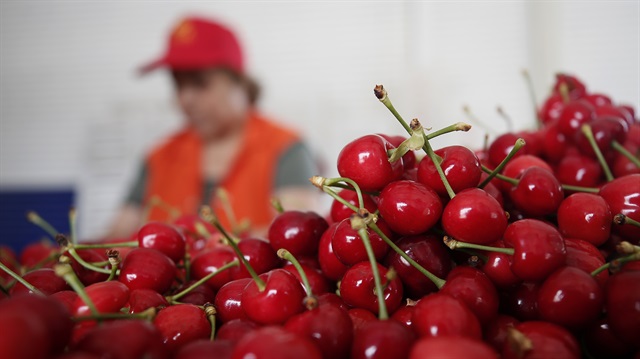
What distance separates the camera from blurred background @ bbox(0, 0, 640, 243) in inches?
107

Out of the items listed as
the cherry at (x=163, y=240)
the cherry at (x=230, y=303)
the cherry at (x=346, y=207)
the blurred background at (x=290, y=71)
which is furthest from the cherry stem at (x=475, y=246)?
the blurred background at (x=290, y=71)

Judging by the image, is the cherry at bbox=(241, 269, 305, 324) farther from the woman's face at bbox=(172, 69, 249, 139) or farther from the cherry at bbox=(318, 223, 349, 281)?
the woman's face at bbox=(172, 69, 249, 139)

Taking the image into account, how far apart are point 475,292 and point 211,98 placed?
1.81 meters

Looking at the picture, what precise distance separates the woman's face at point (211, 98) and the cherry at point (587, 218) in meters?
1.75

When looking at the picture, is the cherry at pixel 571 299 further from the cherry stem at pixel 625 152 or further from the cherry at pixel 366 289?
the cherry stem at pixel 625 152

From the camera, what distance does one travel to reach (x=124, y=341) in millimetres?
342

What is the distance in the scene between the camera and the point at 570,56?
8.80 feet

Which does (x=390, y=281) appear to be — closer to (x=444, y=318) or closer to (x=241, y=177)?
(x=444, y=318)

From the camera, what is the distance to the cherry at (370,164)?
0.49 metres

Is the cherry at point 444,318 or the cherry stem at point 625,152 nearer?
the cherry at point 444,318

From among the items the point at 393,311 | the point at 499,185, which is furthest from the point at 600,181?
the point at 393,311

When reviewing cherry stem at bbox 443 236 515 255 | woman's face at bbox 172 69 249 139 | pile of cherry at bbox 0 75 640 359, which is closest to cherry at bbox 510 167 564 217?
pile of cherry at bbox 0 75 640 359

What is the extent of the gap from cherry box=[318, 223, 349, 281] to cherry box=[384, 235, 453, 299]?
0.05 meters

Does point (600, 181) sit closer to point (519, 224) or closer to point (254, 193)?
point (519, 224)
